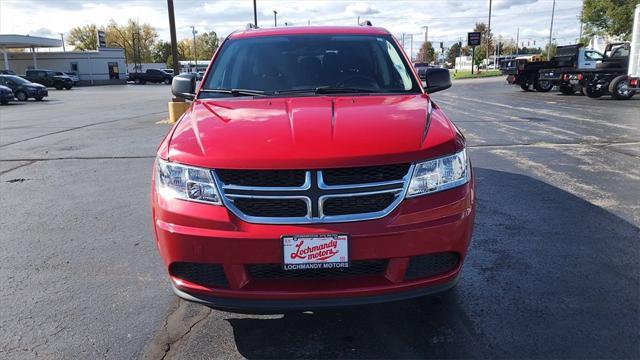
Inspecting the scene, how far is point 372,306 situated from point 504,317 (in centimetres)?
97

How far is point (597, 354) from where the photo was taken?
2656 millimetres

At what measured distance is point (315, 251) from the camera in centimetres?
239

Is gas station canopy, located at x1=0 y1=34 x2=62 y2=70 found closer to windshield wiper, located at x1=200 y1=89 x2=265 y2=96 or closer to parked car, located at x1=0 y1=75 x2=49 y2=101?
parked car, located at x1=0 y1=75 x2=49 y2=101

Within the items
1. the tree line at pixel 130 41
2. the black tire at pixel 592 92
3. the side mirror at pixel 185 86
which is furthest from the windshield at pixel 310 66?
the tree line at pixel 130 41

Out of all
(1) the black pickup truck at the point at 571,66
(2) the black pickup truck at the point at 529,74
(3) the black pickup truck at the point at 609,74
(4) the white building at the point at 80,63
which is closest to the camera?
(3) the black pickup truck at the point at 609,74

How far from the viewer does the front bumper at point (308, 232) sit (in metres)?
2.40

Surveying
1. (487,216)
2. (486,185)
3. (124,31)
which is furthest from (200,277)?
(124,31)

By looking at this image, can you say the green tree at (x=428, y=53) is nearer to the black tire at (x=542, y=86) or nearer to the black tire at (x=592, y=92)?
the black tire at (x=542, y=86)

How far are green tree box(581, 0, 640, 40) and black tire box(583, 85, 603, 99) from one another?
2487cm

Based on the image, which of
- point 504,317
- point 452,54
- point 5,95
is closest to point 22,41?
point 5,95

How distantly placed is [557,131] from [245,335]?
993cm

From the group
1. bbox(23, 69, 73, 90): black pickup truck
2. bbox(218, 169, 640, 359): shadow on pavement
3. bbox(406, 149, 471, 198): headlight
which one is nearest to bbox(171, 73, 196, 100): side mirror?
bbox(218, 169, 640, 359): shadow on pavement

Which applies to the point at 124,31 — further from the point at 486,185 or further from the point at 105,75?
the point at 486,185

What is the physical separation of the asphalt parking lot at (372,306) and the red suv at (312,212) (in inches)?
13.1
